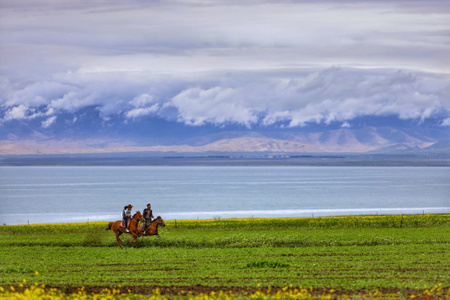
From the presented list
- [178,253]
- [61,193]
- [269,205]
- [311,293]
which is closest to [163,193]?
[61,193]

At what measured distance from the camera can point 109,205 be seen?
133m

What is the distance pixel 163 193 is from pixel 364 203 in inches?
2117

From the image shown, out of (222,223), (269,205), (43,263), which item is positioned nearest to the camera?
(43,263)

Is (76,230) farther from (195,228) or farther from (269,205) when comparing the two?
(269,205)

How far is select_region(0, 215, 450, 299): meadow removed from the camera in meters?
22.8

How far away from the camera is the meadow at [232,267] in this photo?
22.8 m

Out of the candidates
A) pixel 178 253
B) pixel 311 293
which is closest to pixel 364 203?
pixel 178 253

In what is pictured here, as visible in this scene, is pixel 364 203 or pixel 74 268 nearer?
pixel 74 268

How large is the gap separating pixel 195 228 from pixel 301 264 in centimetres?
2625

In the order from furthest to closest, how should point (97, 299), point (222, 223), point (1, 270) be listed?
point (222, 223) < point (1, 270) < point (97, 299)

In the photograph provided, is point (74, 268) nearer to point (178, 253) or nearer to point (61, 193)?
point (178, 253)

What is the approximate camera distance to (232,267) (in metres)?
29.2

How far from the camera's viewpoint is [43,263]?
32.0 metres

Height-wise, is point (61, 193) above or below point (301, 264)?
above
